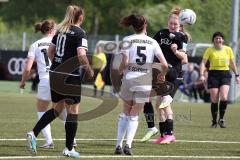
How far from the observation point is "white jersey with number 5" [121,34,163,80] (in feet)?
36.0

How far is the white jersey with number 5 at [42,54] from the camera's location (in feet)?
39.3

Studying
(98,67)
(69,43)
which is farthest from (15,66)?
(69,43)

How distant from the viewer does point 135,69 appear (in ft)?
36.1

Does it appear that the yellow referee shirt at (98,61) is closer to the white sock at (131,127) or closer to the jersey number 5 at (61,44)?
the white sock at (131,127)

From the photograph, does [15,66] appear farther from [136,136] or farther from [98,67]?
[136,136]

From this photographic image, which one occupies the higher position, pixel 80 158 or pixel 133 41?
pixel 133 41

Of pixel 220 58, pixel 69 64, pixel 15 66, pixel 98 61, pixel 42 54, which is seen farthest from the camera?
pixel 15 66

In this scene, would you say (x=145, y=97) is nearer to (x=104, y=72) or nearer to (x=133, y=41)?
(x=133, y=41)

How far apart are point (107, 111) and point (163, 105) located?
732cm

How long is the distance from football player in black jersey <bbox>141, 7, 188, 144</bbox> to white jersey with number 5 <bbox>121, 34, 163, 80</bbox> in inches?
68.5

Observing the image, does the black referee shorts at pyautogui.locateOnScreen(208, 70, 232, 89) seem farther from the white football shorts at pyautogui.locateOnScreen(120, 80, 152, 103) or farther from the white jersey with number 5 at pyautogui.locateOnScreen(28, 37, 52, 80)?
the white football shorts at pyautogui.locateOnScreen(120, 80, 152, 103)

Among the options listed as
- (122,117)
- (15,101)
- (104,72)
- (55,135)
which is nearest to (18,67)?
(104,72)

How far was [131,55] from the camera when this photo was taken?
10984mm

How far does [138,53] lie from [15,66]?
26262mm
